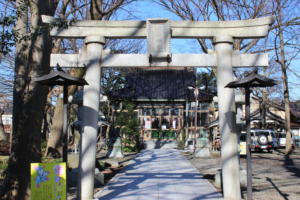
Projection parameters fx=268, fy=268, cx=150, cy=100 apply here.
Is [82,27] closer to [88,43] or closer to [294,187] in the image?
[88,43]

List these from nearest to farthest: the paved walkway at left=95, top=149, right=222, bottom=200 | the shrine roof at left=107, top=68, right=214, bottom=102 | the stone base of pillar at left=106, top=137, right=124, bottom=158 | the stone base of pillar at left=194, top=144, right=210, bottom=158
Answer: the paved walkway at left=95, top=149, right=222, bottom=200 < the stone base of pillar at left=106, top=137, right=124, bottom=158 < the stone base of pillar at left=194, top=144, right=210, bottom=158 < the shrine roof at left=107, top=68, right=214, bottom=102

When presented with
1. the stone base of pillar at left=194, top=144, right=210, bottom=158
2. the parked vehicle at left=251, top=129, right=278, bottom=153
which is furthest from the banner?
the parked vehicle at left=251, top=129, right=278, bottom=153

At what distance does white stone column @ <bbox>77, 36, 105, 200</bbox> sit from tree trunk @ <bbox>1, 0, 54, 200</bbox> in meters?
1.07

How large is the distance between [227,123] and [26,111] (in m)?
4.82

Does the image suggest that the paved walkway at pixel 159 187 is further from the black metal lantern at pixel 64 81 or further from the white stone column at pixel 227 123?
the black metal lantern at pixel 64 81

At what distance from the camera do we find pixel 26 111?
6.22 metres

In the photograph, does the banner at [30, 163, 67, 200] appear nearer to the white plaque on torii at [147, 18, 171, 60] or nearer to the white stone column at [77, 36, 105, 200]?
the white stone column at [77, 36, 105, 200]

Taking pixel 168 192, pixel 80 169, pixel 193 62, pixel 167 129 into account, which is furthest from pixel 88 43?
pixel 167 129

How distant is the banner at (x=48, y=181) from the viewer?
527cm

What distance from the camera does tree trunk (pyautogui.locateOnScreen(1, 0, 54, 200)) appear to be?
6121mm

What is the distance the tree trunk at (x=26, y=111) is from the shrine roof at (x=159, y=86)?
690 inches

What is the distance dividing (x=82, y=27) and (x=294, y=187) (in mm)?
7790

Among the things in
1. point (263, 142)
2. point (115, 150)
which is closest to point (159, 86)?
point (263, 142)

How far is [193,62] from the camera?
6.80 metres
